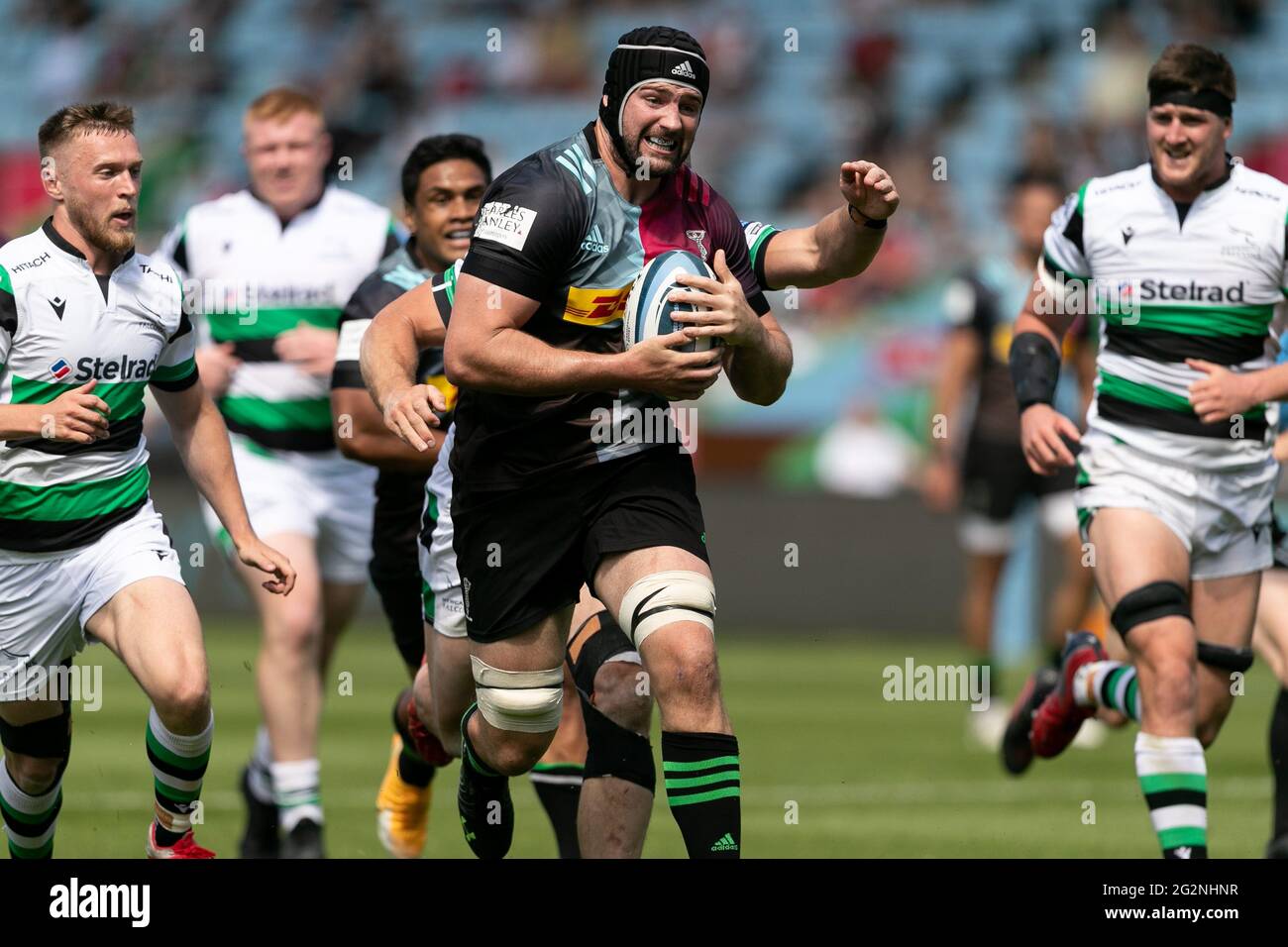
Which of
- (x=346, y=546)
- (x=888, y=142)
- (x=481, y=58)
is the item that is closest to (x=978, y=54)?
(x=888, y=142)

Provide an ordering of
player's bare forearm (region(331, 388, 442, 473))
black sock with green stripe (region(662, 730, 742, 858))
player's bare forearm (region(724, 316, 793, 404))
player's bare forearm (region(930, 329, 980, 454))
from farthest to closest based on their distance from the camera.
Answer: player's bare forearm (region(930, 329, 980, 454)), player's bare forearm (region(331, 388, 442, 473)), player's bare forearm (region(724, 316, 793, 404)), black sock with green stripe (region(662, 730, 742, 858))

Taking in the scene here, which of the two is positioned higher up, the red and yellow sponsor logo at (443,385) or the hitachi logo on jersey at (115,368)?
the red and yellow sponsor logo at (443,385)

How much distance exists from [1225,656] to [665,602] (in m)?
2.68

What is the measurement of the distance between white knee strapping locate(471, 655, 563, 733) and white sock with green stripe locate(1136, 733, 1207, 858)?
209cm

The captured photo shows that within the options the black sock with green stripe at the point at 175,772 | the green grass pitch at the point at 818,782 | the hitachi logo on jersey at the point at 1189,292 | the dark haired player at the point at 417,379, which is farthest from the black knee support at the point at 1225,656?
the black sock with green stripe at the point at 175,772

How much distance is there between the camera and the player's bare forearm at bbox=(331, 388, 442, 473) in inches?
308

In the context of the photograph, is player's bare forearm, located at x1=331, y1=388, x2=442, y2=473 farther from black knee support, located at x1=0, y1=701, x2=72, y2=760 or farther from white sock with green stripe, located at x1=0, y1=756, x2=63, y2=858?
white sock with green stripe, located at x1=0, y1=756, x2=63, y2=858

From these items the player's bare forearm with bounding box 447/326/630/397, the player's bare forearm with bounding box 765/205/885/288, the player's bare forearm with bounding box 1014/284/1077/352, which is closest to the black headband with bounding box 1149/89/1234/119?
the player's bare forearm with bounding box 1014/284/1077/352

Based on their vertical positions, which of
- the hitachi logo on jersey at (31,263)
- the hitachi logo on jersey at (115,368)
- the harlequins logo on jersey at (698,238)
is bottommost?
the hitachi logo on jersey at (115,368)

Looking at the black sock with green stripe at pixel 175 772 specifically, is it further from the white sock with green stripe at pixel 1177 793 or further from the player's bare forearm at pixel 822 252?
the white sock with green stripe at pixel 1177 793

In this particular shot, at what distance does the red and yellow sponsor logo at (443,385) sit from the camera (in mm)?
7574

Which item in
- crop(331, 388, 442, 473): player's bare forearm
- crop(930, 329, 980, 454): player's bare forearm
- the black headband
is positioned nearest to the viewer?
the black headband

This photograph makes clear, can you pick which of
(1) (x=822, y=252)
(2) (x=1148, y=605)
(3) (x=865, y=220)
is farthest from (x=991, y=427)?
(3) (x=865, y=220)

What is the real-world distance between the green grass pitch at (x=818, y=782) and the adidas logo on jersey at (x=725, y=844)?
2.36 meters
